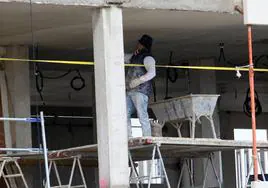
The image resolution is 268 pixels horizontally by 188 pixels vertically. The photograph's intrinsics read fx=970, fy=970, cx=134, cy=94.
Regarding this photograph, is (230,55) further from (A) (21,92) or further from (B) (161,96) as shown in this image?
(B) (161,96)

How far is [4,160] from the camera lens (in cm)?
1524

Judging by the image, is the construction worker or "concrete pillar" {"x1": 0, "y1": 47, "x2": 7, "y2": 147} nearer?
the construction worker

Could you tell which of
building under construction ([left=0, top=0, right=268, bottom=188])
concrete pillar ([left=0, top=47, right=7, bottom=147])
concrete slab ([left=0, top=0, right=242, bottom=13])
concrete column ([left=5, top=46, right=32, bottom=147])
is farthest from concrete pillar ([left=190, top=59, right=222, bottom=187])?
concrete slab ([left=0, top=0, right=242, bottom=13])

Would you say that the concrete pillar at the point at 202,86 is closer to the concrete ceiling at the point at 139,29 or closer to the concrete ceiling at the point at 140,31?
the concrete ceiling at the point at 140,31

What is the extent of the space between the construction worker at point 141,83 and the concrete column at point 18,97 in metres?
2.58

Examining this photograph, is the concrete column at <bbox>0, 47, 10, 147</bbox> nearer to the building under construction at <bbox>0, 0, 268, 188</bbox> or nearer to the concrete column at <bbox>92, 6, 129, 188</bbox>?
the building under construction at <bbox>0, 0, 268, 188</bbox>

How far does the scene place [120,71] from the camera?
14523mm

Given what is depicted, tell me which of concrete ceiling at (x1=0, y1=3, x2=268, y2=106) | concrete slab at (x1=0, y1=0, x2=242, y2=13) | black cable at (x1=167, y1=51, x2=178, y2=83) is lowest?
black cable at (x1=167, y1=51, x2=178, y2=83)

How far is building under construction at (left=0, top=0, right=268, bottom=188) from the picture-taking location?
14352 mm

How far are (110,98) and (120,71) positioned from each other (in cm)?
45

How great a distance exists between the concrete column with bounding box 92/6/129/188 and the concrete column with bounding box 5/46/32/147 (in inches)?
140

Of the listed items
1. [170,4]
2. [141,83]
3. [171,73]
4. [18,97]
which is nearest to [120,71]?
[141,83]

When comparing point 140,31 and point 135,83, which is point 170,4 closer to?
point 135,83

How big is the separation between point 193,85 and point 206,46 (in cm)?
203
